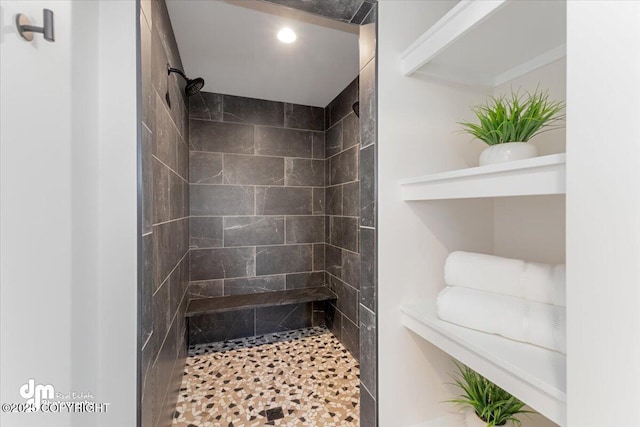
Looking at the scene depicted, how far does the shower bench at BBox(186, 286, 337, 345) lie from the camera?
88.5 inches

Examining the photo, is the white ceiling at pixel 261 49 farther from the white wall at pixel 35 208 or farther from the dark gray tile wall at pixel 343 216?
the white wall at pixel 35 208

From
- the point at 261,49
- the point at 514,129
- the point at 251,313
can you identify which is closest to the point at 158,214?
the point at 261,49

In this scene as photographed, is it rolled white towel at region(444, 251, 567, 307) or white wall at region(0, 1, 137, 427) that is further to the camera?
rolled white towel at region(444, 251, 567, 307)

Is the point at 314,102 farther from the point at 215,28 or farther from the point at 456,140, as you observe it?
the point at 456,140

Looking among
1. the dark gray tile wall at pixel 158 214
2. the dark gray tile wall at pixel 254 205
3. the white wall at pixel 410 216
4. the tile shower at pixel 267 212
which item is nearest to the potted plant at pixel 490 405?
the white wall at pixel 410 216

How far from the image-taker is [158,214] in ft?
3.80

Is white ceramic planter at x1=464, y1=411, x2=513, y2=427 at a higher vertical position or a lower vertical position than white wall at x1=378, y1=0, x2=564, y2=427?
lower

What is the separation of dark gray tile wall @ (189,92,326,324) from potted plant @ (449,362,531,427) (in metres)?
1.80

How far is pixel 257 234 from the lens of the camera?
2.54 meters

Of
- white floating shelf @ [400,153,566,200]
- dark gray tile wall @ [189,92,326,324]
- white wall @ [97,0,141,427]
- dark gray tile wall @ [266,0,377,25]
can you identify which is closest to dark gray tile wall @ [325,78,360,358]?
dark gray tile wall @ [189,92,326,324]

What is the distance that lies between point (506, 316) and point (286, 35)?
1714 mm

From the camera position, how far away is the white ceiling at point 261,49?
1405 mm

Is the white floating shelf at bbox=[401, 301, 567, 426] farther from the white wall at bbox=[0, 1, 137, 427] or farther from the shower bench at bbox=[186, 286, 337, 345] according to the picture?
the shower bench at bbox=[186, 286, 337, 345]

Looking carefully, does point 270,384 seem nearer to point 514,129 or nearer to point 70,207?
point 70,207
